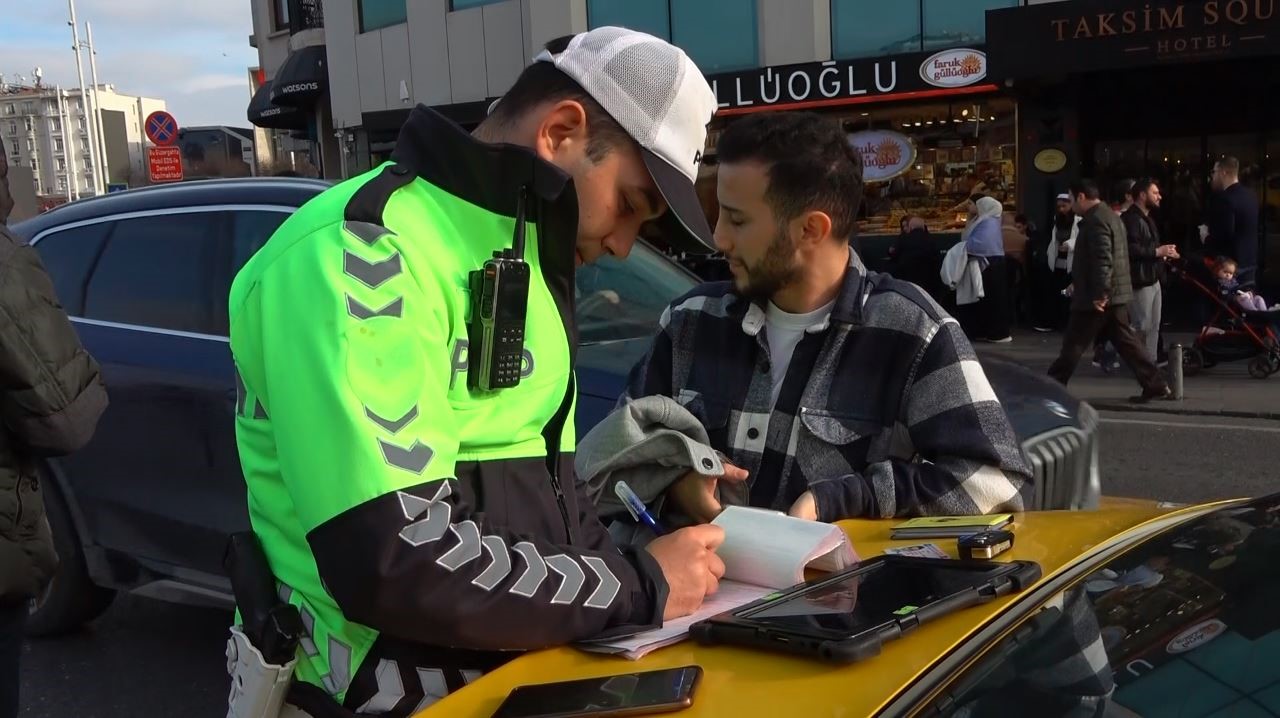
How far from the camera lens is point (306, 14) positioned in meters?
25.2

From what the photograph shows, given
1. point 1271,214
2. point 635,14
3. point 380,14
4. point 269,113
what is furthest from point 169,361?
point 269,113

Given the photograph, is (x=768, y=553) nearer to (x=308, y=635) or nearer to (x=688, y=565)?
(x=688, y=565)

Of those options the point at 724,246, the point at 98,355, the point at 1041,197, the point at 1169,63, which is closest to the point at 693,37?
the point at 1041,197

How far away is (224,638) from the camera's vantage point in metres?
4.57

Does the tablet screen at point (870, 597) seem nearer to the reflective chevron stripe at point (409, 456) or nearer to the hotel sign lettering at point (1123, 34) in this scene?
the reflective chevron stripe at point (409, 456)

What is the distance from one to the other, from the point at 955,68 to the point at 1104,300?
20.5ft

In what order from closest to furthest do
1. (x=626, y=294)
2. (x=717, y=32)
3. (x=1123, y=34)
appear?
(x=626, y=294) < (x=1123, y=34) < (x=717, y=32)

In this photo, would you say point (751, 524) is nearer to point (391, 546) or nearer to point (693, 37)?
point (391, 546)

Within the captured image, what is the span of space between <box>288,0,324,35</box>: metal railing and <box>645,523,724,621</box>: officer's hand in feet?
84.7

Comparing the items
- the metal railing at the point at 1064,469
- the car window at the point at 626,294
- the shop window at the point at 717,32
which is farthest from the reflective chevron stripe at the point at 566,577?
the shop window at the point at 717,32

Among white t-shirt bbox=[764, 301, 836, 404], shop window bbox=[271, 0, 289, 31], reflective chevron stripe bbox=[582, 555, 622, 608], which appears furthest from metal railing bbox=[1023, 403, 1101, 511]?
shop window bbox=[271, 0, 289, 31]

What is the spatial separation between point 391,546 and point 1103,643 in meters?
0.89

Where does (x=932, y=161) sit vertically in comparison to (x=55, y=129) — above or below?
below

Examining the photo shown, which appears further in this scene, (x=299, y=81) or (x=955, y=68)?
(x=299, y=81)
